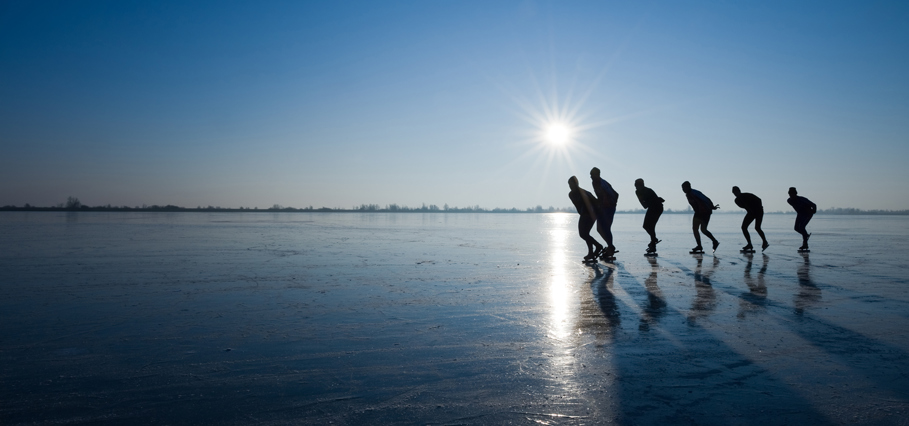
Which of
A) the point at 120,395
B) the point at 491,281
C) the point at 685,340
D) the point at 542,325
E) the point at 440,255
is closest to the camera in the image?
the point at 120,395

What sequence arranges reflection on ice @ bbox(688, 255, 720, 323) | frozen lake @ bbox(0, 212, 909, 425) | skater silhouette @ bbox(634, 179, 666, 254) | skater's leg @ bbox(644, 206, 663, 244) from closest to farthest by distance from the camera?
1. frozen lake @ bbox(0, 212, 909, 425)
2. reflection on ice @ bbox(688, 255, 720, 323)
3. skater's leg @ bbox(644, 206, 663, 244)
4. skater silhouette @ bbox(634, 179, 666, 254)

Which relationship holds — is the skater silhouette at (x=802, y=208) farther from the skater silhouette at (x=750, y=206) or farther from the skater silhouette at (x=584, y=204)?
the skater silhouette at (x=584, y=204)

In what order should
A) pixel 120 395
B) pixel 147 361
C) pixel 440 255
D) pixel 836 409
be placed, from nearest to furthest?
pixel 836 409 → pixel 120 395 → pixel 147 361 → pixel 440 255

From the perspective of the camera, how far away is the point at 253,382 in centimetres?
259

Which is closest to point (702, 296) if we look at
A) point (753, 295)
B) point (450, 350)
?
point (753, 295)

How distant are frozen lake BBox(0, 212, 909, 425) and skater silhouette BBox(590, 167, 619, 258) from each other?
3280 mm

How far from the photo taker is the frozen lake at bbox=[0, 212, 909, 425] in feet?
7.34

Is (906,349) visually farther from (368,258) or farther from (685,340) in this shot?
(368,258)

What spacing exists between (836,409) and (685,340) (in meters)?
1.23

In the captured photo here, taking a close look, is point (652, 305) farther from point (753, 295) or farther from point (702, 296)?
point (753, 295)

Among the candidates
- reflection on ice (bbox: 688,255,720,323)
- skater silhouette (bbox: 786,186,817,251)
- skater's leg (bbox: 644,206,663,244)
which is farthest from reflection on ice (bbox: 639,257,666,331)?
skater silhouette (bbox: 786,186,817,251)

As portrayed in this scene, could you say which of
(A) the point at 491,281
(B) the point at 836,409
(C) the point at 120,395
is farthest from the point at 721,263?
(C) the point at 120,395

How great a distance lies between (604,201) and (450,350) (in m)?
7.51

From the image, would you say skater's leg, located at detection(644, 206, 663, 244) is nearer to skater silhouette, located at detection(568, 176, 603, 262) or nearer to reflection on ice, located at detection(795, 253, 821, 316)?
skater silhouette, located at detection(568, 176, 603, 262)
